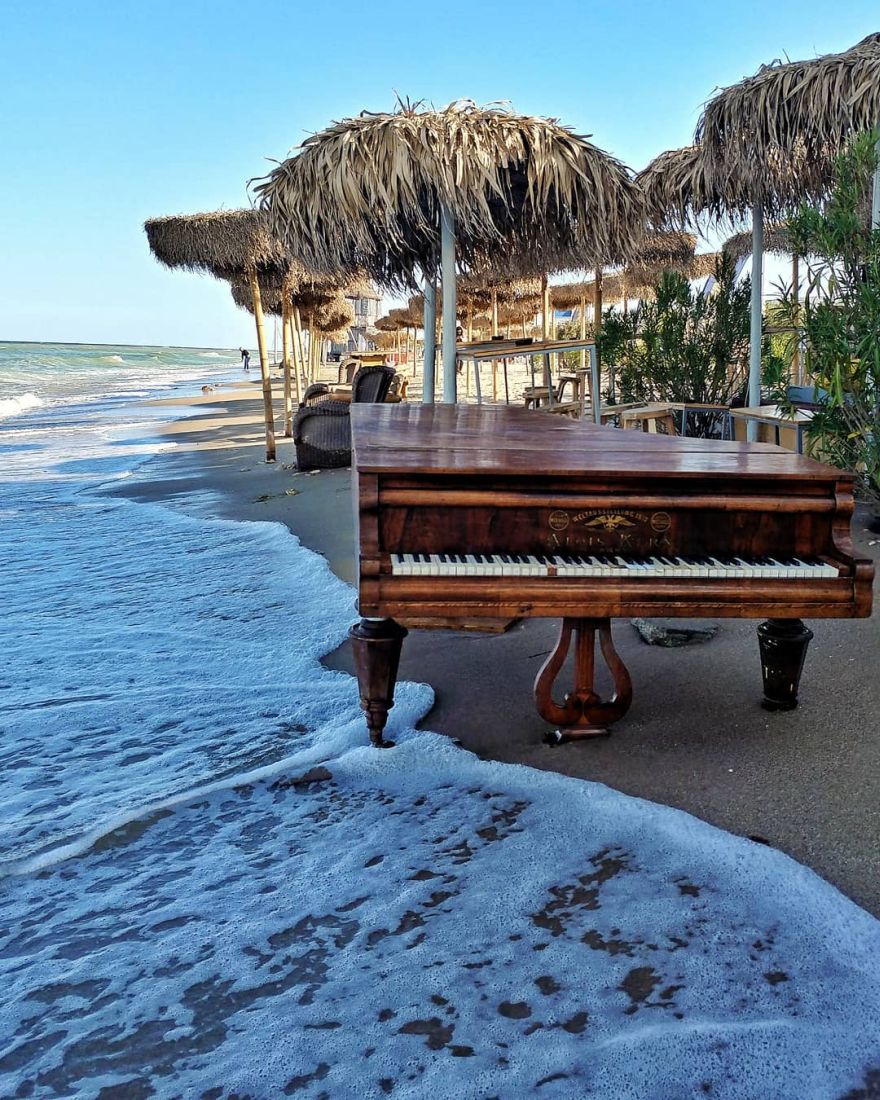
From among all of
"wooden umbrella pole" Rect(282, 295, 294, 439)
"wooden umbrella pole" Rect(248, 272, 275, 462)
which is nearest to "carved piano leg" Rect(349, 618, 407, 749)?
"wooden umbrella pole" Rect(248, 272, 275, 462)

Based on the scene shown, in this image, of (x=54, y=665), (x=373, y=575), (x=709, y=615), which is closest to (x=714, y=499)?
(x=709, y=615)

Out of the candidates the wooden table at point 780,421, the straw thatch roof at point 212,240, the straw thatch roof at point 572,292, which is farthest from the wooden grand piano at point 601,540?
the straw thatch roof at point 572,292

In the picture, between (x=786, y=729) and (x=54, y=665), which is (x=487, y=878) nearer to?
(x=786, y=729)

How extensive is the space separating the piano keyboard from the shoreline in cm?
66

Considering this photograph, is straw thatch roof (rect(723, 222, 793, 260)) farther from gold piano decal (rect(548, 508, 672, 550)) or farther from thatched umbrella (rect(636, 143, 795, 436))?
gold piano decal (rect(548, 508, 672, 550))

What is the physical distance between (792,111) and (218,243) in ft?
23.4

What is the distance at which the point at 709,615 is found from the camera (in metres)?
2.37

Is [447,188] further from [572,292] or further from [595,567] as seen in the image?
[572,292]

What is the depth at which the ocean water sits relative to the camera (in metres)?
1.65

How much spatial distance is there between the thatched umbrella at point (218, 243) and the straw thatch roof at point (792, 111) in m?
5.99

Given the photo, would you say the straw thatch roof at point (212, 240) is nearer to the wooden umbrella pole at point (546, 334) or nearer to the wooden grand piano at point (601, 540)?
the wooden umbrella pole at point (546, 334)

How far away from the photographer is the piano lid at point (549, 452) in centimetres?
238

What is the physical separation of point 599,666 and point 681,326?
636cm

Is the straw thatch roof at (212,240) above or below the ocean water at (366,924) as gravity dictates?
above
